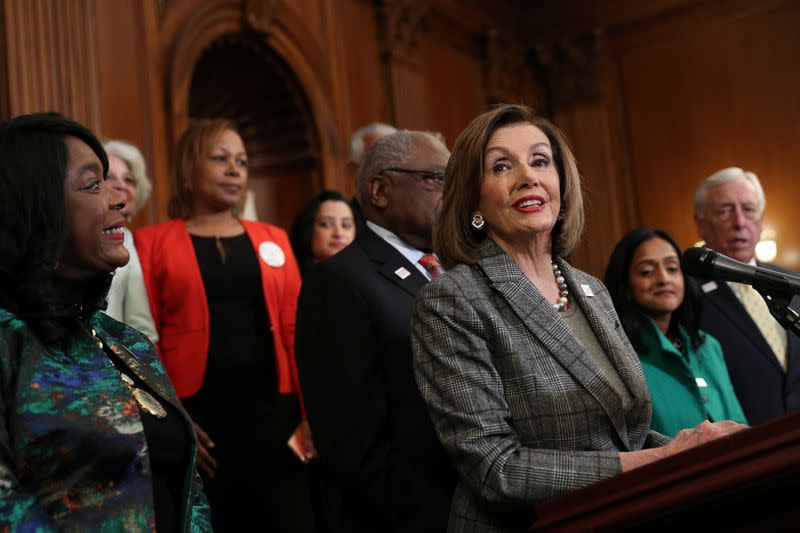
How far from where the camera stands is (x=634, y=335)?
10.1 feet

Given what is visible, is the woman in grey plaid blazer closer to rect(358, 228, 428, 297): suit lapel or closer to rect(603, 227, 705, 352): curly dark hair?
rect(358, 228, 428, 297): suit lapel

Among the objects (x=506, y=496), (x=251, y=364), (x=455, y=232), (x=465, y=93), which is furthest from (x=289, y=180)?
(x=506, y=496)

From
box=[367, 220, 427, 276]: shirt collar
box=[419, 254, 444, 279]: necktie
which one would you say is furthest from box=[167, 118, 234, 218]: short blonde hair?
box=[419, 254, 444, 279]: necktie

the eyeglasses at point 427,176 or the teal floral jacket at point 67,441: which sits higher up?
the eyeglasses at point 427,176

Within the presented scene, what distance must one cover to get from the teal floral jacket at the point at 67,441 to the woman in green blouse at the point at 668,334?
1.79m

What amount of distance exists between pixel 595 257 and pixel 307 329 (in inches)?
269

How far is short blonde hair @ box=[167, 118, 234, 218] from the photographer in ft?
10.8

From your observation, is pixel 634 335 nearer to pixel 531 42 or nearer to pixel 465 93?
pixel 465 93

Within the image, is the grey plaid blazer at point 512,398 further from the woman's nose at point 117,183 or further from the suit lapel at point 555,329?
the woman's nose at point 117,183

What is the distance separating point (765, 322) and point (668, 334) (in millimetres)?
538

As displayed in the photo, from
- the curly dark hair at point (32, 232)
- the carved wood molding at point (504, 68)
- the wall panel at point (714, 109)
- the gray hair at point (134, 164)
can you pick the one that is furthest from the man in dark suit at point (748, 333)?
the carved wood molding at point (504, 68)

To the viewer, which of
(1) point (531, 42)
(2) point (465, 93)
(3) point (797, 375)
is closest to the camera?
(3) point (797, 375)

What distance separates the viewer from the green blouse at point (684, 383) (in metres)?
2.82

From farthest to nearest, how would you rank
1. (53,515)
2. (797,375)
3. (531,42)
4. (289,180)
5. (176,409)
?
1. (531,42)
2. (289,180)
3. (797,375)
4. (176,409)
5. (53,515)
